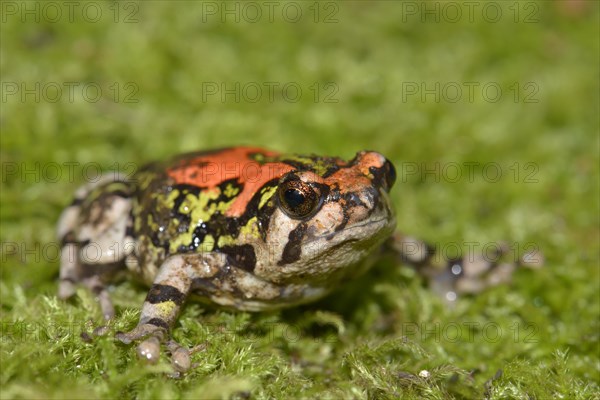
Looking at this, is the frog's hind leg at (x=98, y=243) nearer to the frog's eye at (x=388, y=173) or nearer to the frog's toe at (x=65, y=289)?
the frog's toe at (x=65, y=289)

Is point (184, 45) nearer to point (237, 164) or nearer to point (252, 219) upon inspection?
point (237, 164)

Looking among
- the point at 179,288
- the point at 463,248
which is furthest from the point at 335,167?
the point at 463,248
